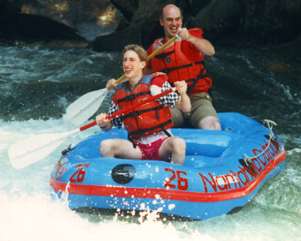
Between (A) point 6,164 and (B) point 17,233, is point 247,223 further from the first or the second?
(A) point 6,164

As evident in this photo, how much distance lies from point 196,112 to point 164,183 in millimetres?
1053

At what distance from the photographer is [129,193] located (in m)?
3.32

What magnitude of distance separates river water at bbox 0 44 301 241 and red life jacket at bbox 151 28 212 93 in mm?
1015

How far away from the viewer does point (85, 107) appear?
13.9 feet

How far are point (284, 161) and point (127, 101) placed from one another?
1494mm

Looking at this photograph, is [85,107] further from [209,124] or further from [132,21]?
[132,21]

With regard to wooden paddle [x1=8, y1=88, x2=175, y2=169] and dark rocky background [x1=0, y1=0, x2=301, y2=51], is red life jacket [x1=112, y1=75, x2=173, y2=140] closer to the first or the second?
wooden paddle [x1=8, y1=88, x2=175, y2=169]

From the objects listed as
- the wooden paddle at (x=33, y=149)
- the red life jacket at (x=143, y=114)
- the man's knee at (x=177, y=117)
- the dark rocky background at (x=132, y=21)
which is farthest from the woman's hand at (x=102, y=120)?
the dark rocky background at (x=132, y=21)

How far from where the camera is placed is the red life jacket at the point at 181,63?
4.18m

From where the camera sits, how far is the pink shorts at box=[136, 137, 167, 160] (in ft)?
11.9

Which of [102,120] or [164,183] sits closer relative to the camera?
[164,183]

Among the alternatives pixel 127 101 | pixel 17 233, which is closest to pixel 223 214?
pixel 127 101

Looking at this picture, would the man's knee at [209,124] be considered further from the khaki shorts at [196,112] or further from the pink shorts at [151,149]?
the pink shorts at [151,149]

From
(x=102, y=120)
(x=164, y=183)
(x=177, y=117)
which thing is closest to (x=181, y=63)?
(x=177, y=117)
